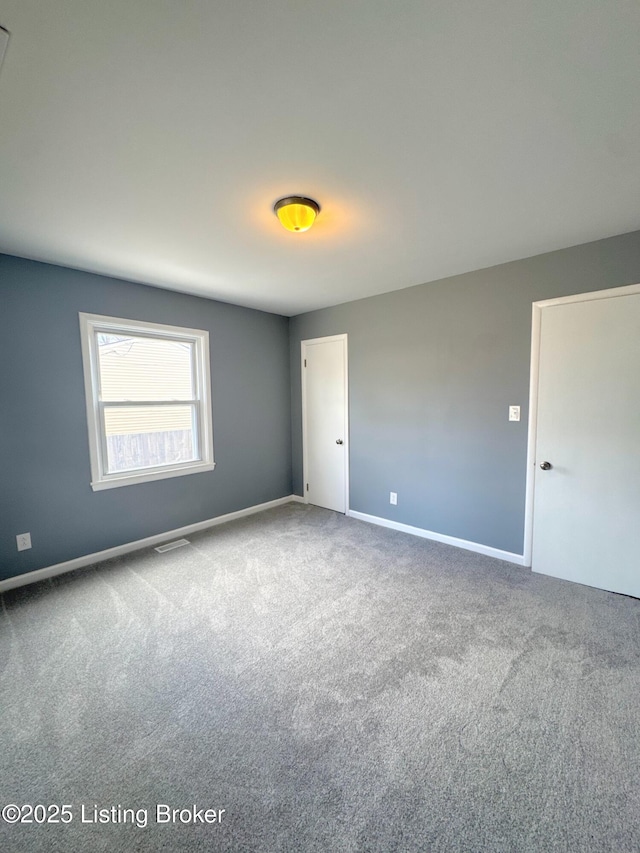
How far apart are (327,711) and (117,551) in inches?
98.0

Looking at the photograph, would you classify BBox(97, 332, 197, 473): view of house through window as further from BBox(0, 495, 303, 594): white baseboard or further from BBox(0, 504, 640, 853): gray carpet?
BBox(0, 504, 640, 853): gray carpet

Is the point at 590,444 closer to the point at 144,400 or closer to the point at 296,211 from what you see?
the point at 296,211

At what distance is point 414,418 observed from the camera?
139 inches

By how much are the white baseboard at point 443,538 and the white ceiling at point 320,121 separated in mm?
2501

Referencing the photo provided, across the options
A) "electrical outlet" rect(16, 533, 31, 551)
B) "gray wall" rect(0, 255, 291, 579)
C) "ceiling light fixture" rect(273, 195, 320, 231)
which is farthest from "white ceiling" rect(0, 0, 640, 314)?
"electrical outlet" rect(16, 533, 31, 551)

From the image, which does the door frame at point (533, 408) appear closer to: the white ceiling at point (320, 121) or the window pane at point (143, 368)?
the white ceiling at point (320, 121)

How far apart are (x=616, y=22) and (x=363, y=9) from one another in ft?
2.43

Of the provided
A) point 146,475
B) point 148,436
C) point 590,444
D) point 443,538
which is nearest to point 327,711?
point 443,538

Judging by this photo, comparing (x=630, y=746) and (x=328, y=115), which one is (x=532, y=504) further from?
(x=328, y=115)

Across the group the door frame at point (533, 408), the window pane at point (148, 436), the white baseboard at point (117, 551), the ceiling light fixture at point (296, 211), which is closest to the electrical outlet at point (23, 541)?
the white baseboard at point (117, 551)

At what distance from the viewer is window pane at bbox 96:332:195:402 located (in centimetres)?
313

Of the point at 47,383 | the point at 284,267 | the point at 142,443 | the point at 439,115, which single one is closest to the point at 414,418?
the point at 284,267

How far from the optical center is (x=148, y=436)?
3438 millimetres

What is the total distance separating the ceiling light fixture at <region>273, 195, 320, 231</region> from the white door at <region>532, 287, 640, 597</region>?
6.46ft
